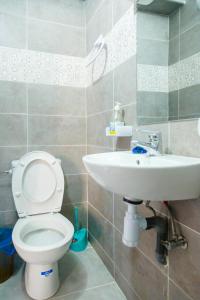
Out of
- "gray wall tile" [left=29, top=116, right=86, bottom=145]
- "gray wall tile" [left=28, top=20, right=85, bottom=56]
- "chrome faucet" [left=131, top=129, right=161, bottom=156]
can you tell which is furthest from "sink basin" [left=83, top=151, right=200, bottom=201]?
"gray wall tile" [left=28, top=20, right=85, bottom=56]

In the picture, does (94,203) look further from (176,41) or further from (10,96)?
(176,41)

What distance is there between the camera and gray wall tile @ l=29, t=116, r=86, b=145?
5.79ft

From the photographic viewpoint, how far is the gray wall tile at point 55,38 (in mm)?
1730

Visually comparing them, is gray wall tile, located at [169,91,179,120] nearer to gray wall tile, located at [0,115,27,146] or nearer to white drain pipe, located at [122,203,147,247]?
white drain pipe, located at [122,203,147,247]

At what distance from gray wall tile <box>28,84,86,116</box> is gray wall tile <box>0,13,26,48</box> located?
1.14 ft

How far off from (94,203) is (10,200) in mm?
688

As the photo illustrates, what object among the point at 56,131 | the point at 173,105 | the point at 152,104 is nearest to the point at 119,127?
the point at 152,104

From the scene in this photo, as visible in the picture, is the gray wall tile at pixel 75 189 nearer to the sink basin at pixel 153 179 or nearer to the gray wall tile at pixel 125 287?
the gray wall tile at pixel 125 287

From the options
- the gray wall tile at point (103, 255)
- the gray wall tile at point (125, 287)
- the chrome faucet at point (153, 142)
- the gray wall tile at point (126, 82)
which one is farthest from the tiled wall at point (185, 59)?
the gray wall tile at point (103, 255)

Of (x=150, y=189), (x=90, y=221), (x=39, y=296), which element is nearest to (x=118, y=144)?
(x=150, y=189)

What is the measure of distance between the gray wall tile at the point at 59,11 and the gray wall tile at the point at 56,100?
0.57 m

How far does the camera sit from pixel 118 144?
4.48 ft

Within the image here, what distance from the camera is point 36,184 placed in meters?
1.60

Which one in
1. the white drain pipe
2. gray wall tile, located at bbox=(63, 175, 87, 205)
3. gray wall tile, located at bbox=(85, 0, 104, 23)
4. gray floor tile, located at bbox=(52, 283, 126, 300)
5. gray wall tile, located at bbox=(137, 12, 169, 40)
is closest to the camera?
the white drain pipe
